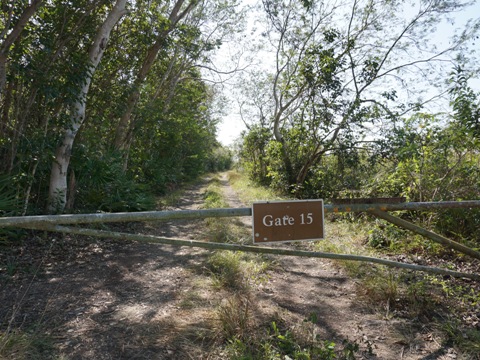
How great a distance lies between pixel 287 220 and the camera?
2219 mm

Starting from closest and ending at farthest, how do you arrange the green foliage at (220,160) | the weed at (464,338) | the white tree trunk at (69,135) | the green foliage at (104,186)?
1. the weed at (464,338)
2. the white tree trunk at (69,135)
3. the green foliage at (104,186)
4. the green foliage at (220,160)

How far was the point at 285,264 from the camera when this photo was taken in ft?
15.5

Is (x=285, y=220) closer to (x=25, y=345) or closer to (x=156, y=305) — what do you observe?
(x=156, y=305)

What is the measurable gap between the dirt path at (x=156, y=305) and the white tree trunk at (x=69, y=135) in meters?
0.89

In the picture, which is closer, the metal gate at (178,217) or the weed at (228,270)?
the metal gate at (178,217)

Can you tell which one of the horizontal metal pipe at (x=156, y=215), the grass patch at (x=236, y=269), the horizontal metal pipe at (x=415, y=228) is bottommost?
the grass patch at (x=236, y=269)

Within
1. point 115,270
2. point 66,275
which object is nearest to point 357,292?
point 115,270

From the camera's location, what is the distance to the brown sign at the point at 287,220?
7.11 feet

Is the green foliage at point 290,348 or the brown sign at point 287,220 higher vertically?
the brown sign at point 287,220

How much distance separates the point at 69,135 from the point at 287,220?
526 centimetres

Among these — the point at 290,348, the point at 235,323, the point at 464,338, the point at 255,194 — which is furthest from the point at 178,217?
the point at 255,194

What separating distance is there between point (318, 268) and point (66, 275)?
370 centimetres

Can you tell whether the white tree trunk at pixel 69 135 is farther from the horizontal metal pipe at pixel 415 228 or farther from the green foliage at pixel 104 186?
the horizontal metal pipe at pixel 415 228

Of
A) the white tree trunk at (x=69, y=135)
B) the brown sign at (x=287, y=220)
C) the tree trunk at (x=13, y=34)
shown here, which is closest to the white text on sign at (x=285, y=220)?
the brown sign at (x=287, y=220)
